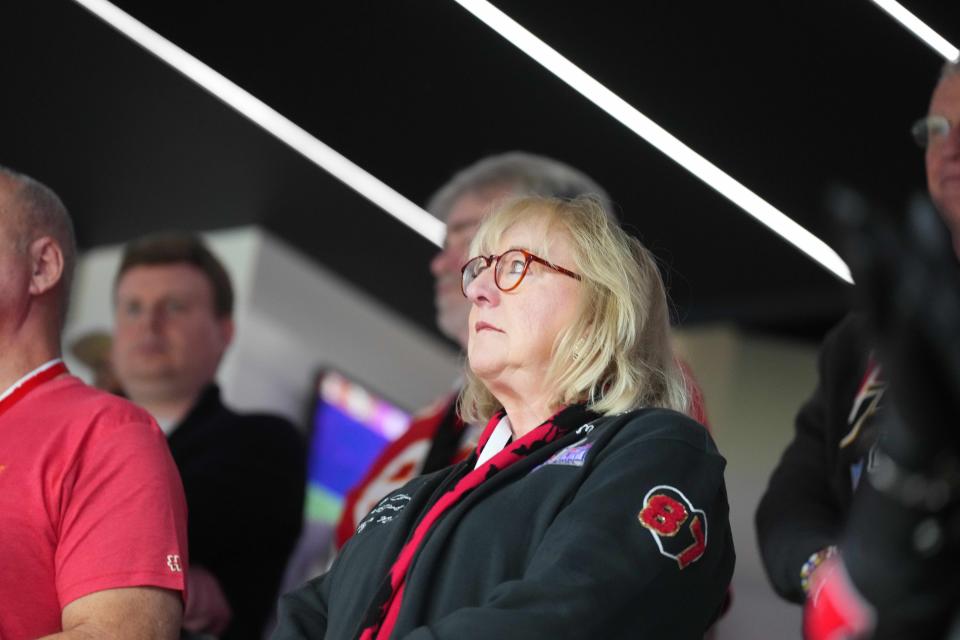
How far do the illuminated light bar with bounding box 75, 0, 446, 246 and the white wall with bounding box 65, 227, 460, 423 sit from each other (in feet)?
2.56

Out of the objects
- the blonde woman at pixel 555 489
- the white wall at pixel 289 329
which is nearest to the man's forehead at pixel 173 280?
the blonde woman at pixel 555 489

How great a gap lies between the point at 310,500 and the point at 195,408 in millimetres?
2672

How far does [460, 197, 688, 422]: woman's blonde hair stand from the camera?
7.61 feet

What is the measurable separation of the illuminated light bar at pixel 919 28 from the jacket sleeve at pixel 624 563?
163 cm

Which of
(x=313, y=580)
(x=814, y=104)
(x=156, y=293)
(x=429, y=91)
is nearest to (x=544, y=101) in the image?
(x=429, y=91)

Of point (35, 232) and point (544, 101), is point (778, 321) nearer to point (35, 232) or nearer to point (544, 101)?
point (544, 101)

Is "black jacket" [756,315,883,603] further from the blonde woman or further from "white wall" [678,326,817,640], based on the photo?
"white wall" [678,326,817,640]

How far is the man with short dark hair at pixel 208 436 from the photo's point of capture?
3.30 metres

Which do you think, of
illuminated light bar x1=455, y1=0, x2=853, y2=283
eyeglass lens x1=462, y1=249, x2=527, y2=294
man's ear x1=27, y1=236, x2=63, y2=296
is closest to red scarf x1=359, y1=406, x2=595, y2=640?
eyeglass lens x1=462, y1=249, x2=527, y2=294

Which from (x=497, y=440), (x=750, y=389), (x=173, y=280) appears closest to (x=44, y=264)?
(x=497, y=440)

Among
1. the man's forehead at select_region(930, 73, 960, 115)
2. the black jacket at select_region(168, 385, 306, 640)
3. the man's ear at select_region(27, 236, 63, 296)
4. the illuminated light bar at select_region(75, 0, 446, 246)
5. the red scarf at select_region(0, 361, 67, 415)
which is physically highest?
the man's forehead at select_region(930, 73, 960, 115)

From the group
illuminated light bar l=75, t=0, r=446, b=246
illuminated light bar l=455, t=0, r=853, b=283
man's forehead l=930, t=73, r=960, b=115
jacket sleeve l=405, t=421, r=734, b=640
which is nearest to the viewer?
jacket sleeve l=405, t=421, r=734, b=640

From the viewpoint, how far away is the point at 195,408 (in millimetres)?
3666

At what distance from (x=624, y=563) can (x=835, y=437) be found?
1143 mm
